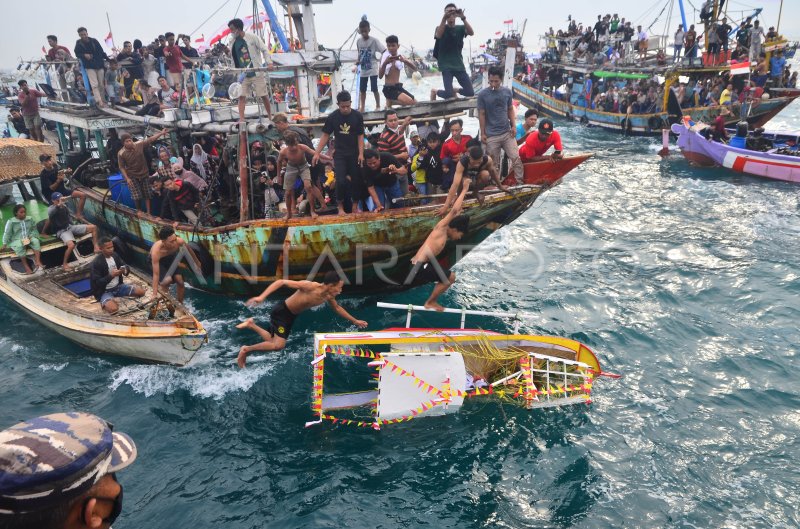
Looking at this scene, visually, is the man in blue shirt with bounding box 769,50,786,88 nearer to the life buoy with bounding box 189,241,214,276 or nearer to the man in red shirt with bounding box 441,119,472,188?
the man in red shirt with bounding box 441,119,472,188

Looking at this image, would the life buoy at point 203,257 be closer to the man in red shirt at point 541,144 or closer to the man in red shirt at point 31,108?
the man in red shirt at point 541,144

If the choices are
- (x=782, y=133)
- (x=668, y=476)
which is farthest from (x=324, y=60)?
(x=782, y=133)

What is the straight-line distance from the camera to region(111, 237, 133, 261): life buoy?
12.3 metres

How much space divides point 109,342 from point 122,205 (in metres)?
4.54

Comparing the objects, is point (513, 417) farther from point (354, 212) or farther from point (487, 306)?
point (354, 212)

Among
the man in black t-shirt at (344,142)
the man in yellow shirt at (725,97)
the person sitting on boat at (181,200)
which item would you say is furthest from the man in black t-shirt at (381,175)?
the man in yellow shirt at (725,97)

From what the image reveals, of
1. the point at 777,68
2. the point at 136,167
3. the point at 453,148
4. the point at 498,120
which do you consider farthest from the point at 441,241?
the point at 777,68

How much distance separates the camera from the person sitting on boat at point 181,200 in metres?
10.8

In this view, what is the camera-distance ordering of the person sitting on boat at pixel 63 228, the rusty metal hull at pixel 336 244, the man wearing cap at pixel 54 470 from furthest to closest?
the person sitting on boat at pixel 63 228
the rusty metal hull at pixel 336 244
the man wearing cap at pixel 54 470

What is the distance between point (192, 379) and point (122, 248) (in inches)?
214

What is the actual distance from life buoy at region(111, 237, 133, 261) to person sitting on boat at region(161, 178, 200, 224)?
6.40 feet

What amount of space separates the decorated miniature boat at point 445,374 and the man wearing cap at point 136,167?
6768 mm

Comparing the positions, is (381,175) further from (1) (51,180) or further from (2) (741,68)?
(2) (741,68)

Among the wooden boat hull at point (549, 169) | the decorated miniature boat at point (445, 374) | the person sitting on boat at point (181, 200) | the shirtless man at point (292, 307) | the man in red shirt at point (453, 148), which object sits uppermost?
the man in red shirt at point (453, 148)
